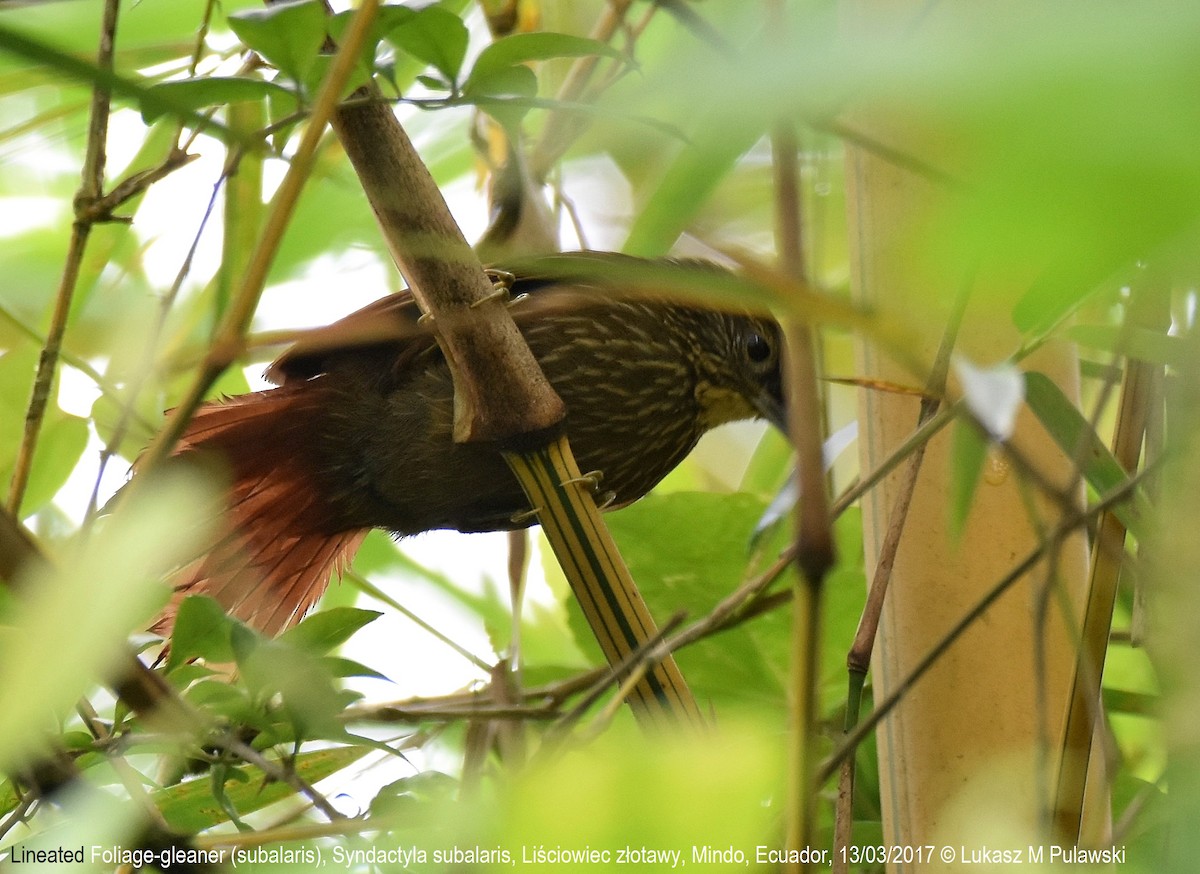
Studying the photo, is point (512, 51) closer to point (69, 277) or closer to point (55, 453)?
point (69, 277)

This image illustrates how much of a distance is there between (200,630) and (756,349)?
1.04 m

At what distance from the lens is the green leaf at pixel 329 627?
690 millimetres

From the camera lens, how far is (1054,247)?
0.22 meters

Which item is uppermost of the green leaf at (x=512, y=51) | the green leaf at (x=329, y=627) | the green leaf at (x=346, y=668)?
the green leaf at (x=512, y=51)

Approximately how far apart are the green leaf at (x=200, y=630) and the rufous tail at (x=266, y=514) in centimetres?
56

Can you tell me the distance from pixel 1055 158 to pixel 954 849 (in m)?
0.61

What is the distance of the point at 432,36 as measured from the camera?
69cm

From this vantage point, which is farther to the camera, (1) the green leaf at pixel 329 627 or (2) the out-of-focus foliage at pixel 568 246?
(1) the green leaf at pixel 329 627

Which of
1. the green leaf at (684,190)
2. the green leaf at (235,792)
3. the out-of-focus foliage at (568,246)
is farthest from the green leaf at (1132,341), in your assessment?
the green leaf at (235,792)

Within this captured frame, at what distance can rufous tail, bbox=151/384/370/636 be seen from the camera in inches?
47.3

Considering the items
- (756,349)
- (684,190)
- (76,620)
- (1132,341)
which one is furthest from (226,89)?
(756,349)

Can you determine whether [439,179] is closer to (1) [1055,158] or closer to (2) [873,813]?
(2) [873,813]

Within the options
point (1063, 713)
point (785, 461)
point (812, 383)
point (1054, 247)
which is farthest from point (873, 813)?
point (1054, 247)

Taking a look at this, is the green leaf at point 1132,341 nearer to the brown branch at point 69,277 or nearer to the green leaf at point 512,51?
the green leaf at point 512,51
